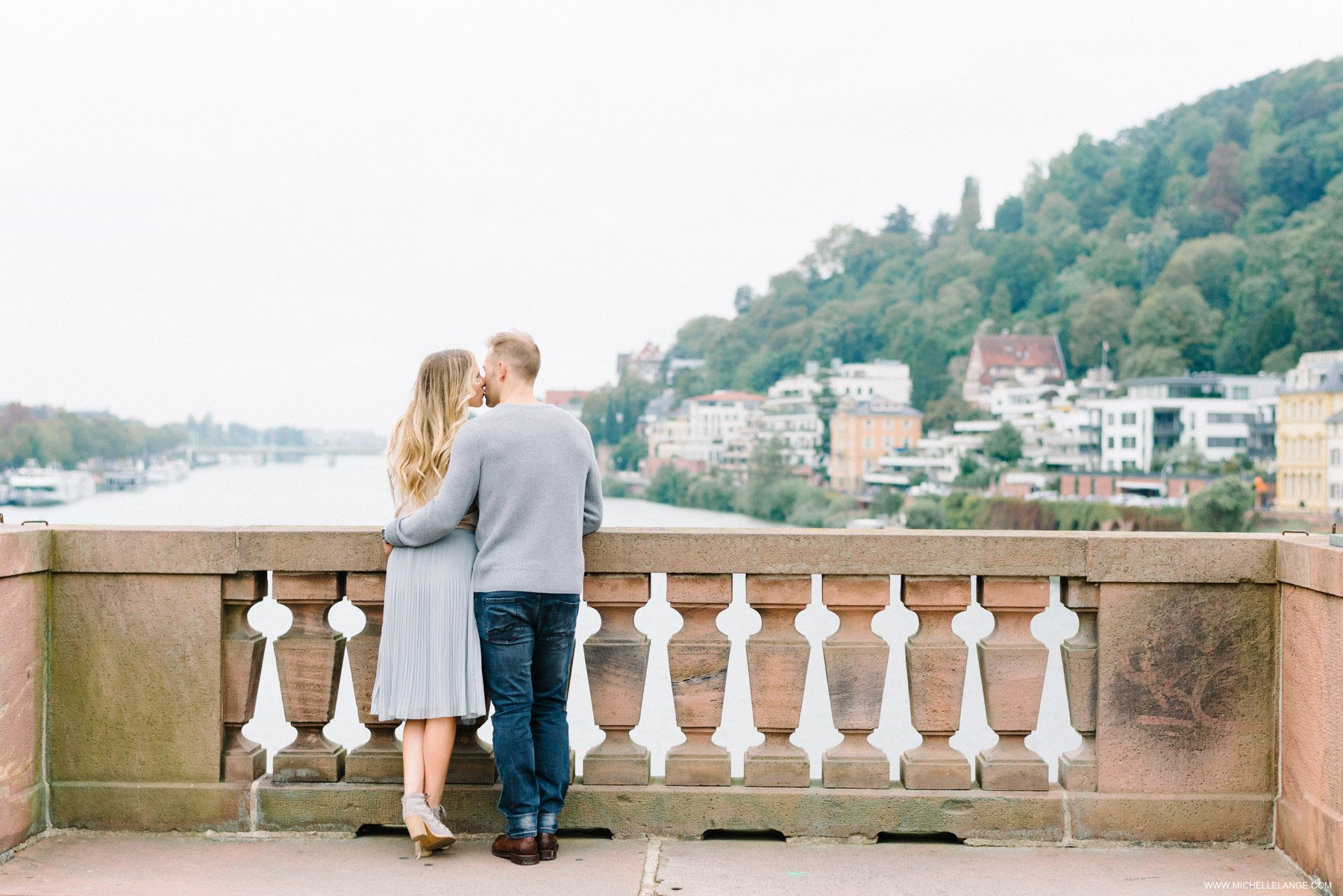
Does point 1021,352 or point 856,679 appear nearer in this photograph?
point 856,679

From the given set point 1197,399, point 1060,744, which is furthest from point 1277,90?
point 1060,744

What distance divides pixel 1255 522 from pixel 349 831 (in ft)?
268

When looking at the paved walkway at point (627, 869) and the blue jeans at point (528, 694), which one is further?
the blue jeans at point (528, 694)

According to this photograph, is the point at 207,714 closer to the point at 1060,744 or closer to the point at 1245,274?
the point at 1060,744

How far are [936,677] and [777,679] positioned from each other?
0.52 m

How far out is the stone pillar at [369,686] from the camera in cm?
432

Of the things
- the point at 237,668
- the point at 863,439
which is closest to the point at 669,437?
the point at 863,439

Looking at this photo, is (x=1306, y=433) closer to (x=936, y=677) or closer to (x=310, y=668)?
(x=936, y=677)

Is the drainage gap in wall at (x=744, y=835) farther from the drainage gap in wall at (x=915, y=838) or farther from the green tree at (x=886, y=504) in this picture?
the green tree at (x=886, y=504)

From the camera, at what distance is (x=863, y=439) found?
120938 millimetres

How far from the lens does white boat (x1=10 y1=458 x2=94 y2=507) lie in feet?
274

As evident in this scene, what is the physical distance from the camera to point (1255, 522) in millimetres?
77688

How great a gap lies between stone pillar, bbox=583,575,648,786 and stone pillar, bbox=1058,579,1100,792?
1400 mm

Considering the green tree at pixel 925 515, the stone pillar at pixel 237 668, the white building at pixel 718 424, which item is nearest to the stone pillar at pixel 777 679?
the stone pillar at pixel 237 668
